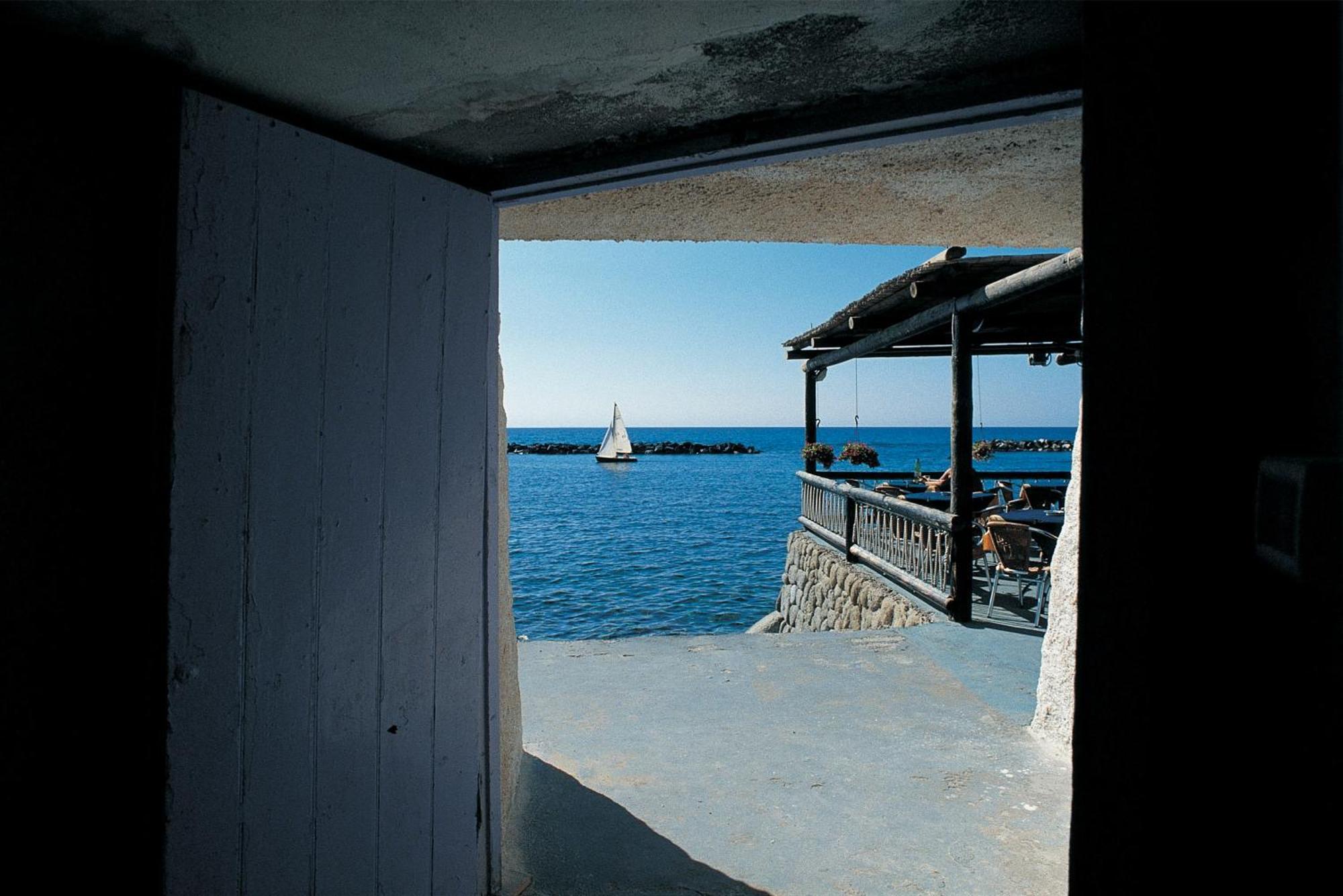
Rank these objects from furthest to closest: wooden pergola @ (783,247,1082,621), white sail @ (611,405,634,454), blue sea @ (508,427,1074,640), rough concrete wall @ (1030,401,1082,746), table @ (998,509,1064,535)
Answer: white sail @ (611,405,634,454)
blue sea @ (508,427,1074,640)
table @ (998,509,1064,535)
wooden pergola @ (783,247,1082,621)
rough concrete wall @ (1030,401,1082,746)

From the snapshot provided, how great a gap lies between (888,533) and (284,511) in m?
7.43

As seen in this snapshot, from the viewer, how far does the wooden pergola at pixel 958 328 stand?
18.7 ft

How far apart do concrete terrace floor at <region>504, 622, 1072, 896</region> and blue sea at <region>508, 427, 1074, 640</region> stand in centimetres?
617

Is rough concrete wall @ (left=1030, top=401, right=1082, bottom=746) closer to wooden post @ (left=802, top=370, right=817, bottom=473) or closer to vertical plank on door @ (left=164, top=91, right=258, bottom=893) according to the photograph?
vertical plank on door @ (left=164, top=91, right=258, bottom=893)

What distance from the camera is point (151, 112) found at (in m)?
1.73

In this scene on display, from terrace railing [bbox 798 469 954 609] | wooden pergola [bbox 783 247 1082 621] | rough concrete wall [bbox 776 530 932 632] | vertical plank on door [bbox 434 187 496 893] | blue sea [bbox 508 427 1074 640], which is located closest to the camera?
vertical plank on door [bbox 434 187 496 893]

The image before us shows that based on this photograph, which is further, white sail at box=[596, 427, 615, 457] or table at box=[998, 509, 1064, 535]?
white sail at box=[596, 427, 615, 457]

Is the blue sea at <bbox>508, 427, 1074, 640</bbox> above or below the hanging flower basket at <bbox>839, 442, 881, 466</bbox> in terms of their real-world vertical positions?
below

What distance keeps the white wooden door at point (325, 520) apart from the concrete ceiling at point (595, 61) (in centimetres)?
17

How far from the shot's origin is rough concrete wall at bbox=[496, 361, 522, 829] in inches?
118

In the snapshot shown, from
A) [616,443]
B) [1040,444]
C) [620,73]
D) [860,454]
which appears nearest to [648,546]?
[860,454]

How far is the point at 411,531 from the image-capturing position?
6.81 ft

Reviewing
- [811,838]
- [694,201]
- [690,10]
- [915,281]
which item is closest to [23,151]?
[690,10]

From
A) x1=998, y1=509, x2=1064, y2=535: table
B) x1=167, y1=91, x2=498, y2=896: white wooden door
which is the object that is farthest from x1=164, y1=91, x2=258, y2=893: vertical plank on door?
x1=998, y1=509, x2=1064, y2=535: table
